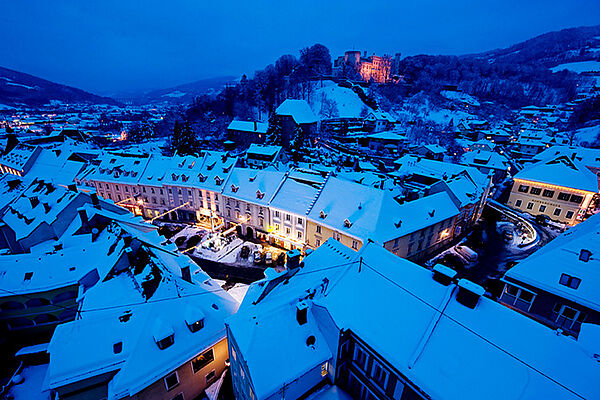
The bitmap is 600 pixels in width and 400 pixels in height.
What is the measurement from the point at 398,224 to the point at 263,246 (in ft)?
65.0

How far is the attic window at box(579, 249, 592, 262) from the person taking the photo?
18.0 metres

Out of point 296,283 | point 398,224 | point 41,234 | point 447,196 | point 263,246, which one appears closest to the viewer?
point 296,283

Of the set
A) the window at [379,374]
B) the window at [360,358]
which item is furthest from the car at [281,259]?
the window at [379,374]

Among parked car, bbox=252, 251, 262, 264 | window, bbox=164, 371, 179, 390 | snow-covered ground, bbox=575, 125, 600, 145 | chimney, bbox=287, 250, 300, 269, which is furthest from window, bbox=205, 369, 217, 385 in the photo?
snow-covered ground, bbox=575, 125, 600, 145

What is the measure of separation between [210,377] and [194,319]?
5.60m

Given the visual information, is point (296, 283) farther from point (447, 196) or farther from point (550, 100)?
point (550, 100)

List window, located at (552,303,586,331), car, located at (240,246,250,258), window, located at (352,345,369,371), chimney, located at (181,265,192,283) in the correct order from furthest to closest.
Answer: car, located at (240,246,250,258)
chimney, located at (181,265,192,283)
window, located at (552,303,586,331)
window, located at (352,345,369,371)

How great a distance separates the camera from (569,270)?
18250mm

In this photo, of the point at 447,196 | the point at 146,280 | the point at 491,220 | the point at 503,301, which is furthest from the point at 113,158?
the point at 491,220

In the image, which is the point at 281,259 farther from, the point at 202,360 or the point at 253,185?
the point at 202,360

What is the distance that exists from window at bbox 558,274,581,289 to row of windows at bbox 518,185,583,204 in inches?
1329

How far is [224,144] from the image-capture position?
87.4 metres

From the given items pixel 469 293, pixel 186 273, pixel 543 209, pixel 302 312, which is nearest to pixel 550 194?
pixel 543 209

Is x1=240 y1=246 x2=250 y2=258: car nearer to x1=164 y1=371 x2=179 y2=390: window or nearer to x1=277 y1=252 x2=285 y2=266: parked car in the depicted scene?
x1=277 y1=252 x2=285 y2=266: parked car
